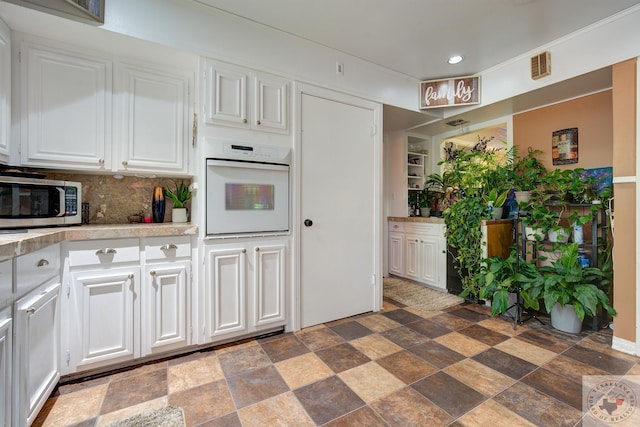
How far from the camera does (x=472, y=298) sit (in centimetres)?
314

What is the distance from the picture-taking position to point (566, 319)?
2.31 m

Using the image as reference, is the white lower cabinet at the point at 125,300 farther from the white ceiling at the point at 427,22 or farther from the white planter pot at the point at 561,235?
the white planter pot at the point at 561,235

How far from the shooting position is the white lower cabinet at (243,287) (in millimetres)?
2053

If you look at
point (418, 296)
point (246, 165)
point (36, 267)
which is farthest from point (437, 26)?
point (36, 267)

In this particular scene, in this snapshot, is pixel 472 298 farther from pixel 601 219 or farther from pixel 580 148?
pixel 580 148

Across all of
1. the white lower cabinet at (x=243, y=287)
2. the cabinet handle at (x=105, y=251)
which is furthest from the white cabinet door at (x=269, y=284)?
the cabinet handle at (x=105, y=251)

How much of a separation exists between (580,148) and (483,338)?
6.91 ft

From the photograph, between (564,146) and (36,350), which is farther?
(564,146)

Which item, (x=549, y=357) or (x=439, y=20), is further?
(x=439, y=20)

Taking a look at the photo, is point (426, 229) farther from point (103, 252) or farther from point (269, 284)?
point (103, 252)

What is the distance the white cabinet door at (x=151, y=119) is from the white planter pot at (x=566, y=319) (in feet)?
10.9

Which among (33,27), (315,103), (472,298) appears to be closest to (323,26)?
(315,103)

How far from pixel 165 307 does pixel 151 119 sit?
1.37 metres

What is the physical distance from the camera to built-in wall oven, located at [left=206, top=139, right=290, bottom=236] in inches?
79.9
